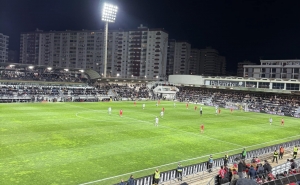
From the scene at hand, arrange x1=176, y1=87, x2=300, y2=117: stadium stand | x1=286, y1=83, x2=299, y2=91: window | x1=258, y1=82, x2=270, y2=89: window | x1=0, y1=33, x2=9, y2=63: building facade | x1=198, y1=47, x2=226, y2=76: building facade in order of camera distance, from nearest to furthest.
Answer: x1=176, y1=87, x2=300, y2=117: stadium stand < x1=286, y1=83, x2=299, y2=91: window < x1=258, y1=82, x2=270, y2=89: window < x1=0, y1=33, x2=9, y2=63: building facade < x1=198, y1=47, x2=226, y2=76: building facade

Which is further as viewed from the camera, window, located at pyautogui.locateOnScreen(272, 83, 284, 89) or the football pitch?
window, located at pyautogui.locateOnScreen(272, 83, 284, 89)

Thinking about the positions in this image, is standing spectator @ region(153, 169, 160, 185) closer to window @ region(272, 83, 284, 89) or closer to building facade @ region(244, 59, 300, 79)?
window @ region(272, 83, 284, 89)

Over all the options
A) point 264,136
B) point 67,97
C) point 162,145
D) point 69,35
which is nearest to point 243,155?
point 162,145

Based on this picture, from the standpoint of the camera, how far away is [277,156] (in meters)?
21.7

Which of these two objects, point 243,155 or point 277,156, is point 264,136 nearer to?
point 277,156

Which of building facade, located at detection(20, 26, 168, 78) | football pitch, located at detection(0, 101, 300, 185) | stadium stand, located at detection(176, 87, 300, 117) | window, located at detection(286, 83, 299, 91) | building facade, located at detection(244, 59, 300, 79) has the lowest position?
football pitch, located at detection(0, 101, 300, 185)

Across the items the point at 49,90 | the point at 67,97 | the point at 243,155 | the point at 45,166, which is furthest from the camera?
the point at 49,90

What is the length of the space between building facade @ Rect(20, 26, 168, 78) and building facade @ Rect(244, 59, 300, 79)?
40839mm

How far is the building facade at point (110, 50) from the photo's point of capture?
404 ft

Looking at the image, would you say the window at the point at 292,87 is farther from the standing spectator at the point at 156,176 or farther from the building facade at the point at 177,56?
the building facade at the point at 177,56

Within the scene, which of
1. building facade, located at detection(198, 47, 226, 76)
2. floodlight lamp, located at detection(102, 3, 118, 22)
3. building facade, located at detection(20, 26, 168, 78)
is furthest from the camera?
building facade, located at detection(198, 47, 226, 76)

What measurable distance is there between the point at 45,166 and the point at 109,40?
12074cm

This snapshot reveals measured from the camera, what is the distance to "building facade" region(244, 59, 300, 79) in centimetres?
8964

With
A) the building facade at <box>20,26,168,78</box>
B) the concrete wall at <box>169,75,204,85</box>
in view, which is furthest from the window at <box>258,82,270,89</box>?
the building facade at <box>20,26,168,78</box>
